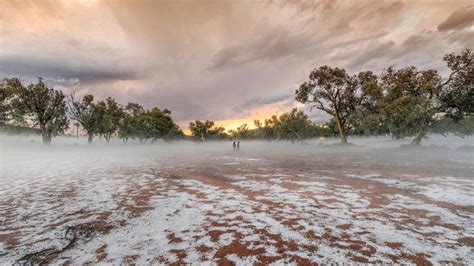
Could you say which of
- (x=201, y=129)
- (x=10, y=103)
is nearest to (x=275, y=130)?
(x=201, y=129)

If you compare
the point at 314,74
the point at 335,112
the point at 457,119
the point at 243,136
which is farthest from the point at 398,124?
the point at 243,136

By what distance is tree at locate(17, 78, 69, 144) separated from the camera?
39688 millimetres

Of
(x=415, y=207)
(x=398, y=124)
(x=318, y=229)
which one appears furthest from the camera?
(x=398, y=124)

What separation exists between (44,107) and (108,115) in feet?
51.0

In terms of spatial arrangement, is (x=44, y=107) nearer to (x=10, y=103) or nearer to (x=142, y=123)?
(x=10, y=103)

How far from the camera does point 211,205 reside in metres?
6.71

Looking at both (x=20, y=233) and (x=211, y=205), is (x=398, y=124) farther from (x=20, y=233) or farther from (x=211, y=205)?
(x=20, y=233)

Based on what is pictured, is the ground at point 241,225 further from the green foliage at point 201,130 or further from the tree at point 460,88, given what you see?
the green foliage at point 201,130

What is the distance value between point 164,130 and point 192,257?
79.3 meters

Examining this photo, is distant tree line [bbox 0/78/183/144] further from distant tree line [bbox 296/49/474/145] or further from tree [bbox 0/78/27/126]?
distant tree line [bbox 296/49/474/145]

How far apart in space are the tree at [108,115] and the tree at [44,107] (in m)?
9.24

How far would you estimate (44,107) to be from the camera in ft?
137

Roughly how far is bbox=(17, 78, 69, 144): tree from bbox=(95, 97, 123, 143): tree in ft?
30.3

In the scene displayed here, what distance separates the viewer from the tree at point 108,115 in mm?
55981
